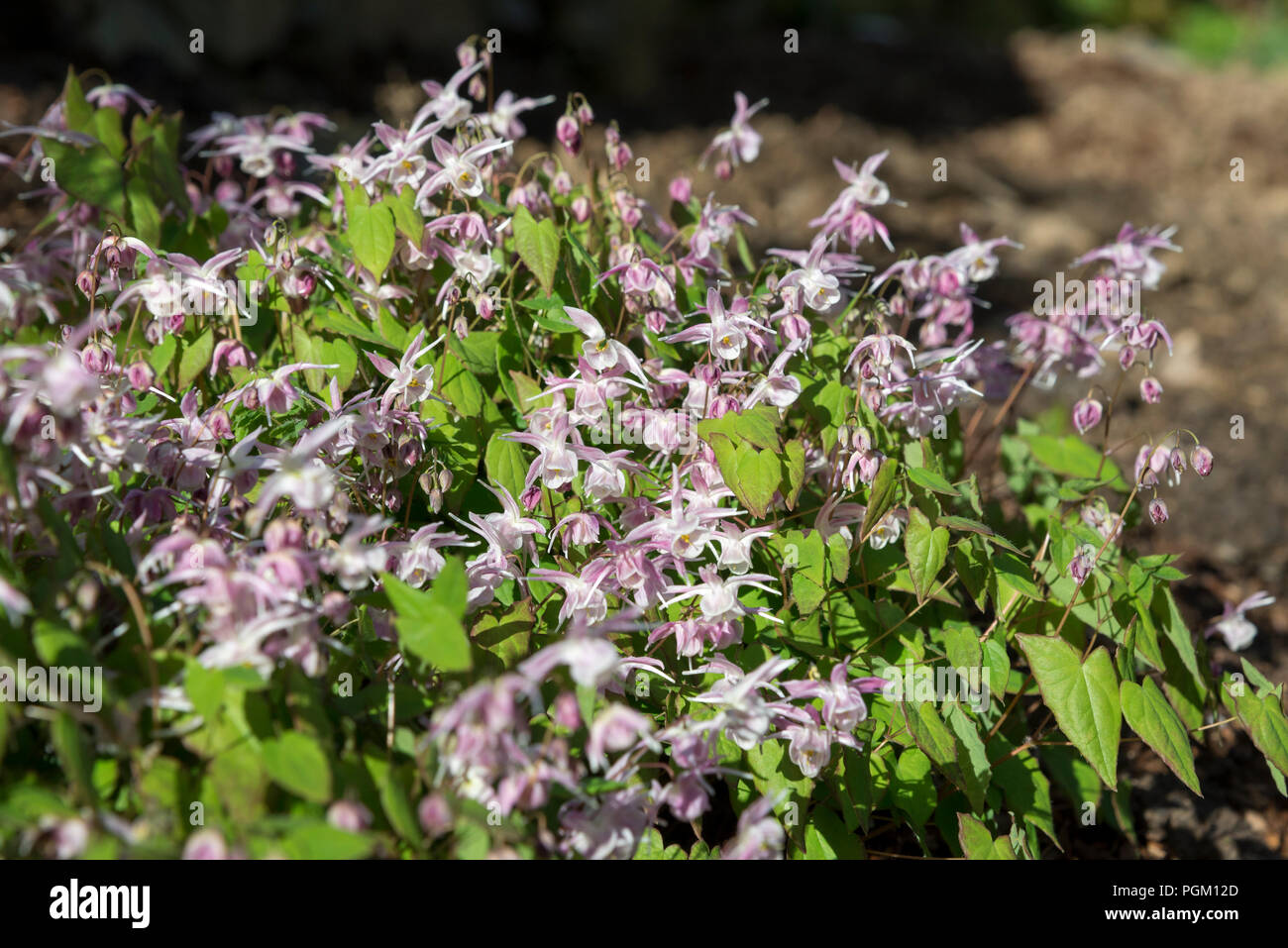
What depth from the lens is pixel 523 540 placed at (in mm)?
1900

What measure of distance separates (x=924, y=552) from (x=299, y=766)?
1065mm

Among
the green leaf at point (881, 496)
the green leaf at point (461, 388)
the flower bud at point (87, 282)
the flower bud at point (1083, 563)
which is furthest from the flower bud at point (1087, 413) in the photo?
the flower bud at point (87, 282)

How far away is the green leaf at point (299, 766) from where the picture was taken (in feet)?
4.19

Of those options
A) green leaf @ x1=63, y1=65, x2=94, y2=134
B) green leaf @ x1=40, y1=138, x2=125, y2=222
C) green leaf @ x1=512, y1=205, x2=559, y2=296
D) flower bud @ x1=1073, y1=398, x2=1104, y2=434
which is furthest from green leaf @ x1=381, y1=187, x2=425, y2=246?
flower bud @ x1=1073, y1=398, x2=1104, y2=434

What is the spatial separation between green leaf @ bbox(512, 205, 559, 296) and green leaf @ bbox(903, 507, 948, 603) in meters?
0.81

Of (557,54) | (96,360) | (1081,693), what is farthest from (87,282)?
(557,54)

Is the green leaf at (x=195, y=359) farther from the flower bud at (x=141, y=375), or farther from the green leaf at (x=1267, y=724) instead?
the green leaf at (x=1267, y=724)

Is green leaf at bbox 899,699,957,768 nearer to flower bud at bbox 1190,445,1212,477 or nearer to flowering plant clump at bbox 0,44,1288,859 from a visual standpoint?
flowering plant clump at bbox 0,44,1288,859

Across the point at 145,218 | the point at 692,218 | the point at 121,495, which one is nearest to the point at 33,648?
the point at 121,495

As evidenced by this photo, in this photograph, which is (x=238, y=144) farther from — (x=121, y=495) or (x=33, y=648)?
(x=33, y=648)

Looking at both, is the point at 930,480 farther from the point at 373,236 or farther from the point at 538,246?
the point at 373,236

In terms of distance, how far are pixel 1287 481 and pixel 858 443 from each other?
347 centimetres

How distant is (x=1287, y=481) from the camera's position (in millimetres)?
4430

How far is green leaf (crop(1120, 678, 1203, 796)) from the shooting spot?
1813 millimetres
